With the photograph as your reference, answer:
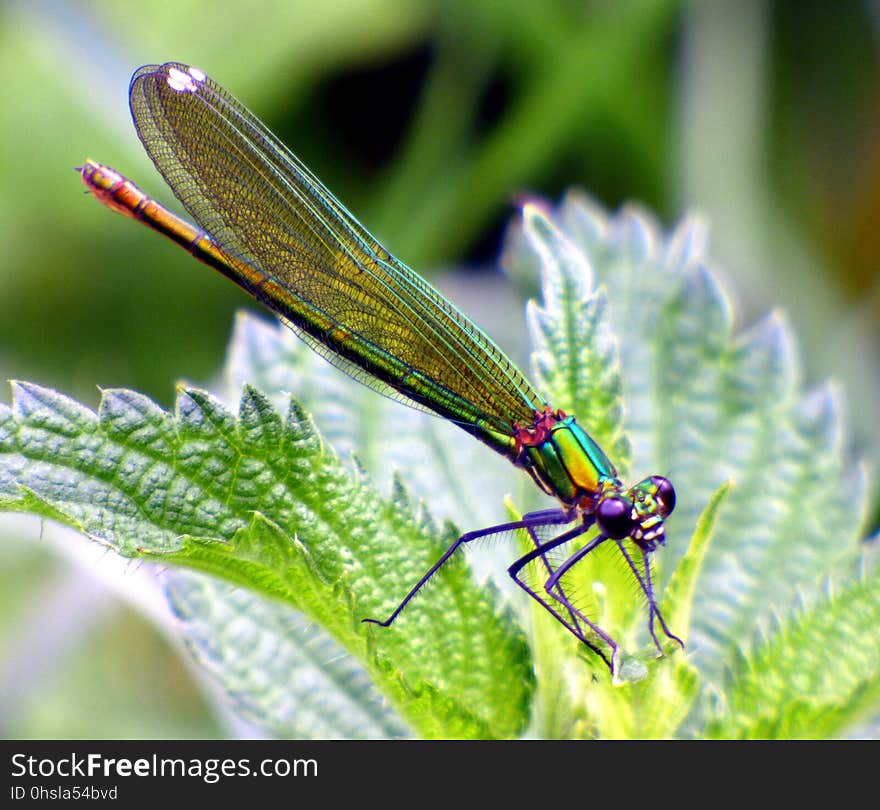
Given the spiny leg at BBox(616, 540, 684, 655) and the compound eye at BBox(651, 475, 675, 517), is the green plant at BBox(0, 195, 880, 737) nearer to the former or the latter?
the spiny leg at BBox(616, 540, 684, 655)

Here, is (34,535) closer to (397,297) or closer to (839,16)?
(397,297)

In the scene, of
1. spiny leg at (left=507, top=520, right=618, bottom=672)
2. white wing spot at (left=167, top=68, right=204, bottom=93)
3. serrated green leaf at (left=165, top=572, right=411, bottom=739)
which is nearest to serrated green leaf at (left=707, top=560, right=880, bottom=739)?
spiny leg at (left=507, top=520, right=618, bottom=672)

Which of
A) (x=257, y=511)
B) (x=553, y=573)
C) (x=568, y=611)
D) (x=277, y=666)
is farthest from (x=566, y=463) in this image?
(x=257, y=511)

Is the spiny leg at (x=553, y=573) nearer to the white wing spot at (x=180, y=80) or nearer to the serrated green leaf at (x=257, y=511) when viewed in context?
the serrated green leaf at (x=257, y=511)

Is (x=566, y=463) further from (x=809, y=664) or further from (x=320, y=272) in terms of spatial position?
(x=320, y=272)

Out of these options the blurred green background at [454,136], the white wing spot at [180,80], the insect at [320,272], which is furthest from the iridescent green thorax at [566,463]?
the blurred green background at [454,136]
